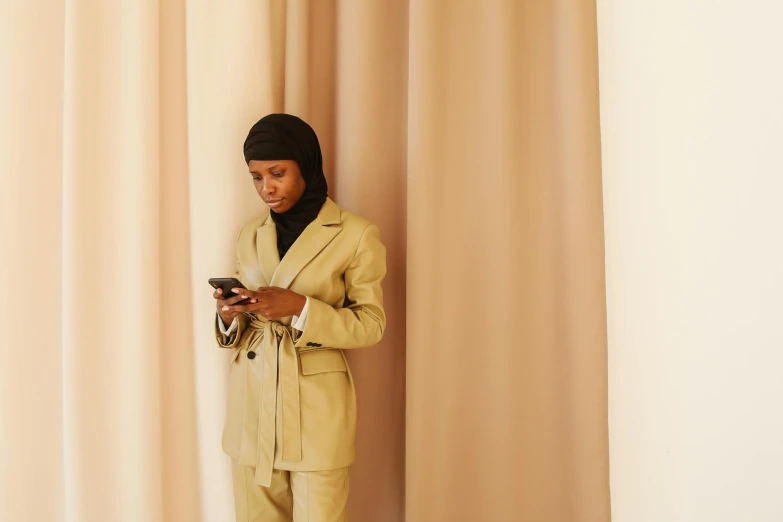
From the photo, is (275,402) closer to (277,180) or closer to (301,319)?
(301,319)

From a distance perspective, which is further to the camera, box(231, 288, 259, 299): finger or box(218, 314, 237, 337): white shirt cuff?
box(218, 314, 237, 337): white shirt cuff

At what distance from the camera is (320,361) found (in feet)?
4.16

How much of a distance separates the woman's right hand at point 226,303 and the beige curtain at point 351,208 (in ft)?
0.89

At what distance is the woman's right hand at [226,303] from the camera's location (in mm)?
1146

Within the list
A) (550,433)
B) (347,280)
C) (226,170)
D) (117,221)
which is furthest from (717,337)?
(117,221)

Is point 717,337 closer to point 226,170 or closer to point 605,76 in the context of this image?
point 605,76

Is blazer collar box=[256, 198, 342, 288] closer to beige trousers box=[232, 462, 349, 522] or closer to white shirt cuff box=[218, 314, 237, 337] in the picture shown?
white shirt cuff box=[218, 314, 237, 337]

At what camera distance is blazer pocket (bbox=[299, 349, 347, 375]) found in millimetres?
1249

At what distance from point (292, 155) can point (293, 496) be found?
718 mm

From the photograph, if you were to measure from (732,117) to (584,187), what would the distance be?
1.15 ft

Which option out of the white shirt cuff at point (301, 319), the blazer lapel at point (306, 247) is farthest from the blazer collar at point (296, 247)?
the white shirt cuff at point (301, 319)

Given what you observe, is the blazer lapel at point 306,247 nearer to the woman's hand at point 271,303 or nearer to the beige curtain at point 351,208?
the woman's hand at point 271,303

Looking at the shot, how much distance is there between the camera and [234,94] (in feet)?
4.90

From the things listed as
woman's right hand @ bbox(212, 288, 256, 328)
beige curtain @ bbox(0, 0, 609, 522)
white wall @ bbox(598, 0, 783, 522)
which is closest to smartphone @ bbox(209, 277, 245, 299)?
woman's right hand @ bbox(212, 288, 256, 328)
